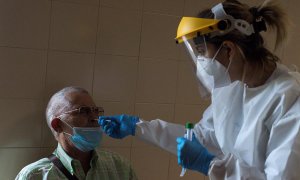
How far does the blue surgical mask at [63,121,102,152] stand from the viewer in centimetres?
187

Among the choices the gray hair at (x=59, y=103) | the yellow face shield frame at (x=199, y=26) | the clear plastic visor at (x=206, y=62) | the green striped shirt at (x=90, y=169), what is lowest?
the green striped shirt at (x=90, y=169)

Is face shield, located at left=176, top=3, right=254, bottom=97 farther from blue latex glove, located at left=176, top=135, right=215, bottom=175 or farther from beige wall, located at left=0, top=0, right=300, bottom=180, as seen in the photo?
beige wall, located at left=0, top=0, right=300, bottom=180

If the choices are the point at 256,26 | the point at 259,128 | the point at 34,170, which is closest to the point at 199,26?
the point at 256,26

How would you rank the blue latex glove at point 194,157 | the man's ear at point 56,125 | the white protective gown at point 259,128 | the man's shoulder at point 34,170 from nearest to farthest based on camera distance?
the white protective gown at point 259,128 → the blue latex glove at point 194,157 → the man's shoulder at point 34,170 → the man's ear at point 56,125

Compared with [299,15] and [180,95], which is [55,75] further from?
[299,15]

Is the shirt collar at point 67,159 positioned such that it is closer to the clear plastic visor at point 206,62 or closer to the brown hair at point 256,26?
the clear plastic visor at point 206,62

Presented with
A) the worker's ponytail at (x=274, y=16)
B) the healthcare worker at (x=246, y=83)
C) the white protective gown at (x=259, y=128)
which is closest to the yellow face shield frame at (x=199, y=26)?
the healthcare worker at (x=246, y=83)

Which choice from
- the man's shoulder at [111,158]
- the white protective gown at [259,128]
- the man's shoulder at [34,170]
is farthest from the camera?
the man's shoulder at [111,158]

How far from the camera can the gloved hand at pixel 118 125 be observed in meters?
1.88

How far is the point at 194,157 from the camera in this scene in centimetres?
141

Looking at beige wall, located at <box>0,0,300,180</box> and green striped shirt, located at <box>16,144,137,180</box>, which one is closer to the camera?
green striped shirt, located at <box>16,144,137,180</box>

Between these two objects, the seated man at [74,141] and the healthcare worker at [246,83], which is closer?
the healthcare worker at [246,83]

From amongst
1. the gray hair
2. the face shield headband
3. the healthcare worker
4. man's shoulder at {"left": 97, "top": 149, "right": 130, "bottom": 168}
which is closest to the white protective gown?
the healthcare worker

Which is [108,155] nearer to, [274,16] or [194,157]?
[194,157]
